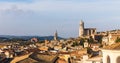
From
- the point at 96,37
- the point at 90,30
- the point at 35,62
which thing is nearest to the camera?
the point at 35,62

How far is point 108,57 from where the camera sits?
14.0m

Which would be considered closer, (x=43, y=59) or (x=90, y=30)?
(x=43, y=59)

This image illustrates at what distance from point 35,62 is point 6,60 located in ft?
25.4

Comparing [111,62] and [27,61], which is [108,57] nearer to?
[111,62]

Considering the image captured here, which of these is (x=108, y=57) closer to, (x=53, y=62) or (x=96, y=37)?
(x=53, y=62)

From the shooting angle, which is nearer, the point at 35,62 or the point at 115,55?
the point at 115,55

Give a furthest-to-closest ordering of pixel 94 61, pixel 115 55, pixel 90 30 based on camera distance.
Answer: pixel 90 30 → pixel 94 61 → pixel 115 55

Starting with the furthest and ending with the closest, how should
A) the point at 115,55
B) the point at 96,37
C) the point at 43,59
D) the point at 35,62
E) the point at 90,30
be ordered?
the point at 90,30 < the point at 96,37 < the point at 43,59 < the point at 35,62 < the point at 115,55

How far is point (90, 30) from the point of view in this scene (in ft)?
556

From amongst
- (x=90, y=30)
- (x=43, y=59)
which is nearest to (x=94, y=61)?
(x=43, y=59)

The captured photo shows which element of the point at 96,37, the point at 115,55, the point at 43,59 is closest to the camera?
the point at 115,55

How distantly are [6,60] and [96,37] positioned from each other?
9496 cm

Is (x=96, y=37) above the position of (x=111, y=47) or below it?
below

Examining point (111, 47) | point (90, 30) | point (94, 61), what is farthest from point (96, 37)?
point (111, 47)
